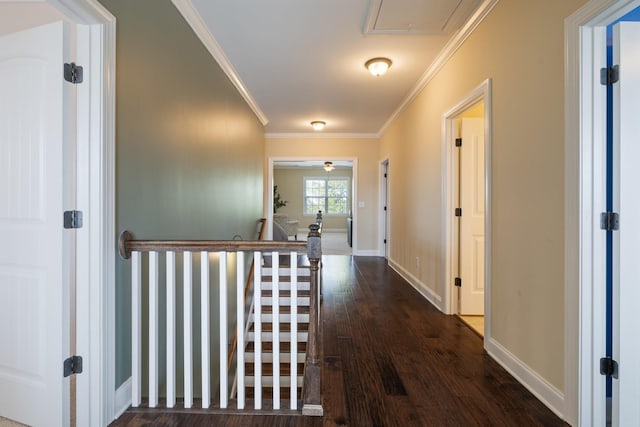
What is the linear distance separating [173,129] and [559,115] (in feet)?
7.86

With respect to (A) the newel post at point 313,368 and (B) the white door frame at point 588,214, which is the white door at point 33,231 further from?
(B) the white door frame at point 588,214

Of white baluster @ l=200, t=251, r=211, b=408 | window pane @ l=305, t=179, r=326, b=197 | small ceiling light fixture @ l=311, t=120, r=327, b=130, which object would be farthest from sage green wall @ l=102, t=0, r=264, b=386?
window pane @ l=305, t=179, r=326, b=197

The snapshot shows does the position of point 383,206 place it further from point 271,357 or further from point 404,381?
point 404,381

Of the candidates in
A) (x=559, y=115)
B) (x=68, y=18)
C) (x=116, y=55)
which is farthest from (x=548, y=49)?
(x=68, y=18)

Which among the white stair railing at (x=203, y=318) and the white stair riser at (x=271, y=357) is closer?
the white stair railing at (x=203, y=318)

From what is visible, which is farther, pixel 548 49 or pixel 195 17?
pixel 195 17

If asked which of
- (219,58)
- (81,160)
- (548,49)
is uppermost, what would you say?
(219,58)

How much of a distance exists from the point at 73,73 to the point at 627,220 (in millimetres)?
2673

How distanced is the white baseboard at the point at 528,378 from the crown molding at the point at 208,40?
3.40 metres

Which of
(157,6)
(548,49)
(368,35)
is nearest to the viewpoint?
(548,49)

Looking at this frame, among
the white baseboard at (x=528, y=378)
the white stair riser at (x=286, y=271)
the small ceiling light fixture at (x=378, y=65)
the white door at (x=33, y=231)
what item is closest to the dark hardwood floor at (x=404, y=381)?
the white baseboard at (x=528, y=378)

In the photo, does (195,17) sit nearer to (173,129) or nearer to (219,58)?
(219,58)

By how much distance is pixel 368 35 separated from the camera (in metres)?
2.71

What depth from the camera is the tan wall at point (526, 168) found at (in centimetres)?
163
